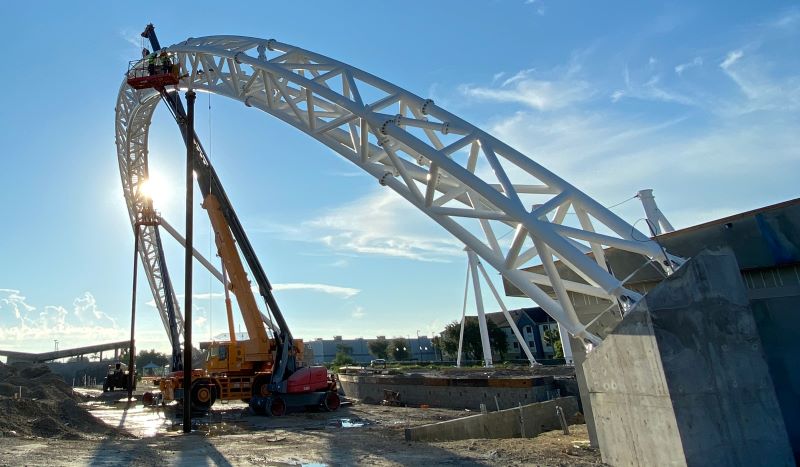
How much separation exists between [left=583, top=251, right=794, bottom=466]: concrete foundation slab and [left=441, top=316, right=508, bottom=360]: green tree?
191ft

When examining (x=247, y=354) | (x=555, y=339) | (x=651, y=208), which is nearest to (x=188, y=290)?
(x=247, y=354)

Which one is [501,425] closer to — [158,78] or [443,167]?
[443,167]

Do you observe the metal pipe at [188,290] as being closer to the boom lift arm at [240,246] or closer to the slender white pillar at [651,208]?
the boom lift arm at [240,246]

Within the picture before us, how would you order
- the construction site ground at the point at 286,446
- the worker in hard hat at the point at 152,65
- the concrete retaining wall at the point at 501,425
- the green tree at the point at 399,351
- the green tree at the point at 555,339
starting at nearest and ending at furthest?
the construction site ground at the point at 286,446 → the concrete retaining wall at the point at 501,425 → the worker in hard hat at the point at 152,65 → the green tree at the point at 555,339 → the green tree at the point at 399,351

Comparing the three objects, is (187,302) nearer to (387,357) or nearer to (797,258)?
(797,258)

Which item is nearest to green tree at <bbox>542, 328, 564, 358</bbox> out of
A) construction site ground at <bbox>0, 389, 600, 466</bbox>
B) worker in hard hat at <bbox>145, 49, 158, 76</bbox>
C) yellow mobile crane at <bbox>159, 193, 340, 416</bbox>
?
yellow mobile crane at <bbox>159, 193, 340, 416</bbox>

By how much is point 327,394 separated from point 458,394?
538 centimetres

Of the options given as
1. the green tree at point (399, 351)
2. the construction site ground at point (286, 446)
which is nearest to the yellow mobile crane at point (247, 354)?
the construction site ground at point (286, 446)

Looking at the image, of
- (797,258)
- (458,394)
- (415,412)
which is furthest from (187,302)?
(797,258)

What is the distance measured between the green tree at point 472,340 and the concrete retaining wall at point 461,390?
4121cm

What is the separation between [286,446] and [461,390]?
9842 millimetres

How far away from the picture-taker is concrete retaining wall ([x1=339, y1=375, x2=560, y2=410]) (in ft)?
56.8

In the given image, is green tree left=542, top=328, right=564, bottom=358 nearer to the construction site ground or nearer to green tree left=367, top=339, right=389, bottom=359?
green tree left=367, top=339, right=389, bottom=359

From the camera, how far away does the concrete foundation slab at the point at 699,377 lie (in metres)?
→ 5.92
